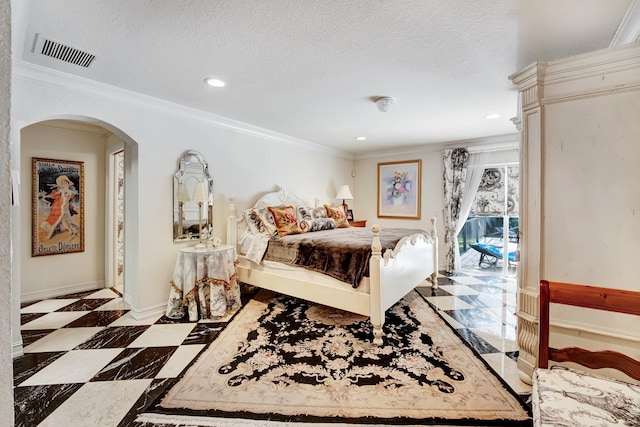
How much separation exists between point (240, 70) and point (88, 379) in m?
2.52

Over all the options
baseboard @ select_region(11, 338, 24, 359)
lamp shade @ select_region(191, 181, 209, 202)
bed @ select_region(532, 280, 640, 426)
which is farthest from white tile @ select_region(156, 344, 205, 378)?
bed @ select_region(532, 280, 640, 426)

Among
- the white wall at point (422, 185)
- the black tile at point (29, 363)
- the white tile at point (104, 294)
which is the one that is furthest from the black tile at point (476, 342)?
the white tile at point (104, 294)

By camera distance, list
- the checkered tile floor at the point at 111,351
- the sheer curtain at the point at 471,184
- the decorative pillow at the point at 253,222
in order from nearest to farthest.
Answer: the checkered tile floor at the point at 111,351 → the decorative pillow at the point at 253,222 → the sheer curtain at the point at 471,184

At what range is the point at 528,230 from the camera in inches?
74.7

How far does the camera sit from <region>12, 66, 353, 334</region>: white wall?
231 centimetres

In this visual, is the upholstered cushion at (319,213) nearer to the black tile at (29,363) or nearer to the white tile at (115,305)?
the white tile at (115,305)

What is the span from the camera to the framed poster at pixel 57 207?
11.3 feet

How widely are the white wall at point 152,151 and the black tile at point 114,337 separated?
26 cm

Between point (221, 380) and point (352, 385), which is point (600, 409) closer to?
point (352, 385)

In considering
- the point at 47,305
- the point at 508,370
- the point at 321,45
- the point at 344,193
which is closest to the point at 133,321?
the point at 47,305

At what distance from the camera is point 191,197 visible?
3.20 metres

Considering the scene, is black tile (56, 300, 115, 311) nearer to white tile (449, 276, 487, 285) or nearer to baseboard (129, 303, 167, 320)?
baseboard (129, 303, 167, 320)

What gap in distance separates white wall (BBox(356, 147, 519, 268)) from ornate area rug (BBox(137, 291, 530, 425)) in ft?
9.00

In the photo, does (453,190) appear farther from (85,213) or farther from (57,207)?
(57,207)
